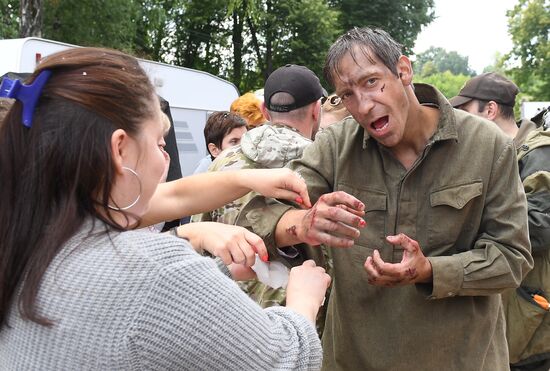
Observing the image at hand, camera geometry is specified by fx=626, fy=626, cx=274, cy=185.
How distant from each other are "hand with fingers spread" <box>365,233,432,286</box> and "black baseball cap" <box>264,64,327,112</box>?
1.35m

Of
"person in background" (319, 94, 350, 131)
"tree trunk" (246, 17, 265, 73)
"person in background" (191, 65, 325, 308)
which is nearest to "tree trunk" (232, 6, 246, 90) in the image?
"tree trunk" (246, 17, 265, 73)

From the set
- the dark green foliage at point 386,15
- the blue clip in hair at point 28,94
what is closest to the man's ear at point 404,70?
the blue clip in hair at point 28,94

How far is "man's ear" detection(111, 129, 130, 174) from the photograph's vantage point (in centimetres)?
141

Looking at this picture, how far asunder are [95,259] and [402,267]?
113cm

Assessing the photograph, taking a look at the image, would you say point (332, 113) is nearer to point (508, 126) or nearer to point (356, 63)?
point (508, 126)

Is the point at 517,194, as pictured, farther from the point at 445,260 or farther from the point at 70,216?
the point at 70,216

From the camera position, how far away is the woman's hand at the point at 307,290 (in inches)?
66.9

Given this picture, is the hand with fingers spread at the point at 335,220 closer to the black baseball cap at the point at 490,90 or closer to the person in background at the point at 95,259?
the person in background at the point at 95,259

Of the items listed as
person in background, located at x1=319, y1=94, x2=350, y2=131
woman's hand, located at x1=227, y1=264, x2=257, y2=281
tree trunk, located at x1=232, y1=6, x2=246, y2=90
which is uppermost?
person in background, located at x1=319, y1=94, x2=350, y2=131

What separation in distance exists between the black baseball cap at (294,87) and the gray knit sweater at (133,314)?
1.98m

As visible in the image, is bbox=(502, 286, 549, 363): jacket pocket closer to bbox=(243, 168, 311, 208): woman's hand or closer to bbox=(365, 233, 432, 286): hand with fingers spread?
bbox=(365, 233, 432, 286): hand with fingers spread

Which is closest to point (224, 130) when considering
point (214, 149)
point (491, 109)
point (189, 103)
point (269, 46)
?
point (214, 149)

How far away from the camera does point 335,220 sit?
6.73ft

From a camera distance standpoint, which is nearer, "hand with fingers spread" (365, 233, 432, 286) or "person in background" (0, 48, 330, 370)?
"person in background" (0, 48, 330, 370)
